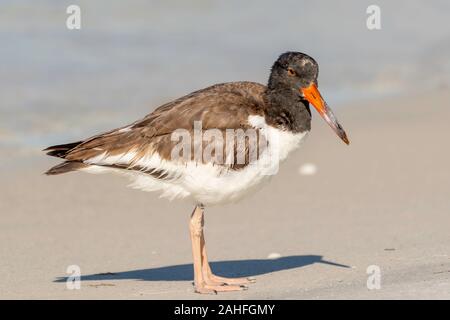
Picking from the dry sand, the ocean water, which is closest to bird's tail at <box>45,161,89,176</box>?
the dry sand

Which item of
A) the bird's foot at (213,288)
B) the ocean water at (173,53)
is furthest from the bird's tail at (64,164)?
the ocean water at (173,53)

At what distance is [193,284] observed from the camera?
8.46 meters

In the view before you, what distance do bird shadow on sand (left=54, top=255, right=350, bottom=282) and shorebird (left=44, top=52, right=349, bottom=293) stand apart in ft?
1.27

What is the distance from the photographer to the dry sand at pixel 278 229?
26.8ft

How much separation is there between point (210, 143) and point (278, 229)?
2.28m

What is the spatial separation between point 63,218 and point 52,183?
1.36 metres

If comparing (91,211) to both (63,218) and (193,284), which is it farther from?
(193,284)

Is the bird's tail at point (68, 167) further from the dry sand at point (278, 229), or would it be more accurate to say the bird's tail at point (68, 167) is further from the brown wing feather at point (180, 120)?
the dry sand at point (278, 229)

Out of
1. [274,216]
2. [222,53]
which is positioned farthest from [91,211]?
[222,53]

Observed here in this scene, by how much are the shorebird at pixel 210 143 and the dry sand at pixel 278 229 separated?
70 centimetres

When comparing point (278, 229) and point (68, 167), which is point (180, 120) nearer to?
point (68, 167)

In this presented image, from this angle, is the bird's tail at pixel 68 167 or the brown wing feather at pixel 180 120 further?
Answer: the bird's tail at pixel 68 167

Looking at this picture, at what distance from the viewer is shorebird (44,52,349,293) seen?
8055 mm

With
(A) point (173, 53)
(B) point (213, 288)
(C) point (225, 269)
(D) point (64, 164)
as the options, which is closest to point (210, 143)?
(B) point (213, 288)
